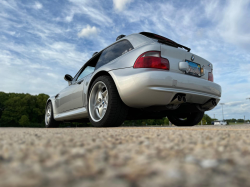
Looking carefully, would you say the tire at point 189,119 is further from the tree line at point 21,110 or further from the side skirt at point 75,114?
the tree line at point 21,110

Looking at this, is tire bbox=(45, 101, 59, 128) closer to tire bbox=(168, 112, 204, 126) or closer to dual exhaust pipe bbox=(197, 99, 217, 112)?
tire bbox=(168, 112, 204, 126)

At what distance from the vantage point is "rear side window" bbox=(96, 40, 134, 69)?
3.92 metres

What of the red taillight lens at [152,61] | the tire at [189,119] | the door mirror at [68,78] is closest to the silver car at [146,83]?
the red taillight lens at [152,61]

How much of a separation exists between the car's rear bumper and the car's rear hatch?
20cm

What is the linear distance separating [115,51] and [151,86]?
4.93ft

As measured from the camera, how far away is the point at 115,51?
422cm

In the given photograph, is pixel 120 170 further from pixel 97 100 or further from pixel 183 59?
pixel 97 100

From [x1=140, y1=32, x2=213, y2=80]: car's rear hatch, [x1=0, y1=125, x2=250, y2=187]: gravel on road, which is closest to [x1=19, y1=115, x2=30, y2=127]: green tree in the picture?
[x1=140, y1=32, x2=213, y2=80]: car's rear hatch

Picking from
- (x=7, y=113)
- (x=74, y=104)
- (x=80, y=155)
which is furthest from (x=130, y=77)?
(x=7, y=113)

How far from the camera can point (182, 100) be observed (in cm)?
332

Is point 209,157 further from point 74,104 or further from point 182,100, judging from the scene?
point 74,104

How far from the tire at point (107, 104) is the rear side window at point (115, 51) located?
0.63 metres

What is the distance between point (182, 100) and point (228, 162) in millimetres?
2631

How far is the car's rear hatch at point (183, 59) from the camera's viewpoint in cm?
339
